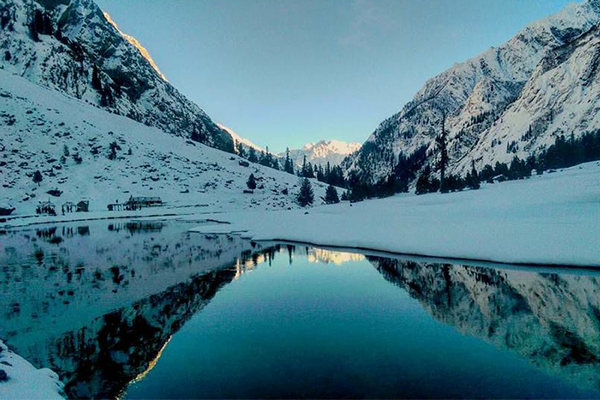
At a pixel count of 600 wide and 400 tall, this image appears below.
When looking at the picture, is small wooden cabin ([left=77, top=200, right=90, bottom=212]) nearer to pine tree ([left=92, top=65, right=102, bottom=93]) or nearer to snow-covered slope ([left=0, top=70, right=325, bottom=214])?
snow-covered slope ([left=0, top=70, right=325, bottom=214])

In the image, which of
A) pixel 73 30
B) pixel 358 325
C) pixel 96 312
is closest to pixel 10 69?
pixel 73 30

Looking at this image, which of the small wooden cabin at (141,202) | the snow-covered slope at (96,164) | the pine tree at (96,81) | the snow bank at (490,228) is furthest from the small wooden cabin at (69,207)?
the pine tree at (96,81)

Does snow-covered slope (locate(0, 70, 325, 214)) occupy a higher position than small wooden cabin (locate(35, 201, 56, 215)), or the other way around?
snow-covered slope (locate(0, 70, 325, 214))

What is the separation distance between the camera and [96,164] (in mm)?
99688

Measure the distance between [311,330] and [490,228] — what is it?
63.0ft

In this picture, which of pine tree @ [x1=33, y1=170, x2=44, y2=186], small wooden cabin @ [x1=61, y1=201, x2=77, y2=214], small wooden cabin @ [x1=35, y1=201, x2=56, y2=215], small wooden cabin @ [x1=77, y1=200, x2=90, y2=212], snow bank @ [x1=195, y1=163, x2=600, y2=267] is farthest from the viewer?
pine tree @ [x1=33, y1=170, x2=44, y2=186]

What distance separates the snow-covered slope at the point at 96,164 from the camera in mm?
85812

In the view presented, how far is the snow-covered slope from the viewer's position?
282 ft

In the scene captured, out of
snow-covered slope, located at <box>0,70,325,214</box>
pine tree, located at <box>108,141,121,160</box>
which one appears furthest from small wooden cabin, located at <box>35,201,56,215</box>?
pine tree, located at <box>108,141,121,160</box>

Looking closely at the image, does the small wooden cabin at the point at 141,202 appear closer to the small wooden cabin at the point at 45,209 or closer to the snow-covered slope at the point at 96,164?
the snow-covered slope at the point at 96,164

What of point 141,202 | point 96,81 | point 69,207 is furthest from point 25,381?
point 96,81

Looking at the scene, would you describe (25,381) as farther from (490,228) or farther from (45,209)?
(45,209)

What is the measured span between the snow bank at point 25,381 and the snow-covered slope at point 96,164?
84.6m

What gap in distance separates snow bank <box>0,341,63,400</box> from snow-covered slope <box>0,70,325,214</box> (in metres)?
84.6
